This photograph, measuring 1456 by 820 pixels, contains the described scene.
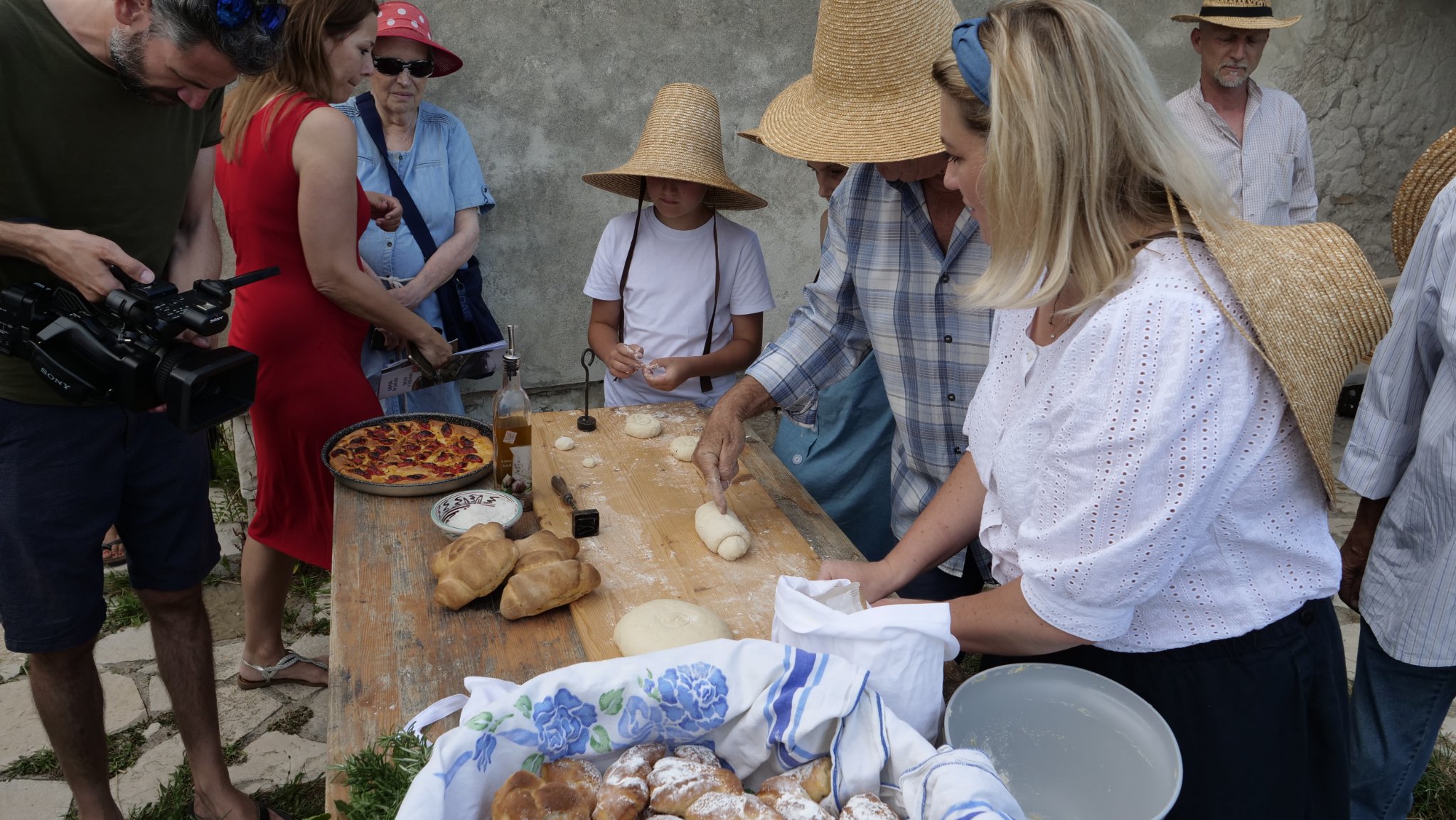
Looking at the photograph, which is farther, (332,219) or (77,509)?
(332,219)

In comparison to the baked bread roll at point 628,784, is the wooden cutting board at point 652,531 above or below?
below

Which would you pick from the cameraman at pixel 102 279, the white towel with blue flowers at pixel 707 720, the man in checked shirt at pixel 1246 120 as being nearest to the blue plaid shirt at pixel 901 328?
the white towel with blue flowers at pixel 707 720

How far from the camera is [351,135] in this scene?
2.96m

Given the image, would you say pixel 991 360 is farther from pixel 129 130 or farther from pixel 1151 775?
pixel 129 130

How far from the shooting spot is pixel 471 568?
198 centimetres

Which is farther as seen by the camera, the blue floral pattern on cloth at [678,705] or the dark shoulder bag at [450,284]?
the dark shoulder bag at [450,284]

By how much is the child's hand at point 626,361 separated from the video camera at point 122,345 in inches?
57.4

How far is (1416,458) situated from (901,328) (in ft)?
4.28

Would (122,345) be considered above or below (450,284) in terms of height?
above

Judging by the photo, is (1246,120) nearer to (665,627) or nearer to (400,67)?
(400,67)

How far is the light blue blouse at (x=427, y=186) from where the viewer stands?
3.93 meters

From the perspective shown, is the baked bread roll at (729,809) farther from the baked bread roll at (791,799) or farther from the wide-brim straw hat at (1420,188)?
the wide-brim straw hat at (1420,188)

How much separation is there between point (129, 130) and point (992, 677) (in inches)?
94.5

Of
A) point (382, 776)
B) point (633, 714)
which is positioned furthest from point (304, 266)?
point (633, 714)
